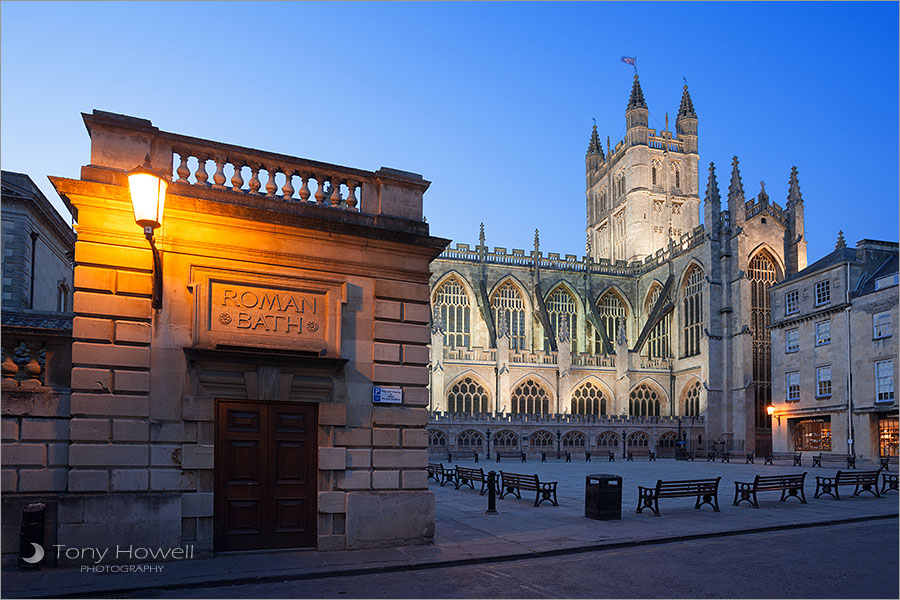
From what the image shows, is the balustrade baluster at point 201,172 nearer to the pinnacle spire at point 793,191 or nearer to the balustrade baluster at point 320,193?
the balustrade baluster at point 320,193

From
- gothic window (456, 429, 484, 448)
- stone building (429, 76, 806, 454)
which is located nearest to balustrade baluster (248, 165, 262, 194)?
stone building (429, 76, 806, 454)

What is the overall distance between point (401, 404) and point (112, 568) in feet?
15.2

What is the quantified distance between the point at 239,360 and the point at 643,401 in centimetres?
5362

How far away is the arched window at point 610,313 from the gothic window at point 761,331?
14384mm

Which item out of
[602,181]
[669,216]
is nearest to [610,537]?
[669,216]

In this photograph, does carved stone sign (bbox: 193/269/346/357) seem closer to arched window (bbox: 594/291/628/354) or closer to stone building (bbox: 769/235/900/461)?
stone building (bbox: 769/235/900/461)

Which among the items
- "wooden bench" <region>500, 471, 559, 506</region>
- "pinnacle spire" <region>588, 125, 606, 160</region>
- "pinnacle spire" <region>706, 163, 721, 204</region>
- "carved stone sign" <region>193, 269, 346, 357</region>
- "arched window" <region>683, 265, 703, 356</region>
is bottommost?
"wooden bench" <region>500, 471, 559, 506</region>

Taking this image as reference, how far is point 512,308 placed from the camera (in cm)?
6538

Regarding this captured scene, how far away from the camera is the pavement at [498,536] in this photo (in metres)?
8.97

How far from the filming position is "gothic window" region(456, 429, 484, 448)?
163 feet

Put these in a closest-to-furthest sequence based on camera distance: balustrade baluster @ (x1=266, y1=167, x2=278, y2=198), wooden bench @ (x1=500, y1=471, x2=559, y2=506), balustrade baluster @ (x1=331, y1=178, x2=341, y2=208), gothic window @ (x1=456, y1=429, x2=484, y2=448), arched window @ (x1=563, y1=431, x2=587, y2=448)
A: balustrade baluster @ (x1=266, y1=167, x2=278, y2=198) < balustrade baluster @ (x1=331, y1=178, x2=341, y2=208) < wooden bench @ (x1=500, y1=471, x2=559, y2=506) < gothic window @ (x1=456, y1=429, x2=484, y2=448) < arched window @ (x1=563, y1=431, x2=587, y2=448)

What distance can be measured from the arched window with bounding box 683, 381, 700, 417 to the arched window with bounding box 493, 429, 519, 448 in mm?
16208

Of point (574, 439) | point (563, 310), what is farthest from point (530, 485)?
point (563, 310)

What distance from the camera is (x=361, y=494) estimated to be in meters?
11.2
